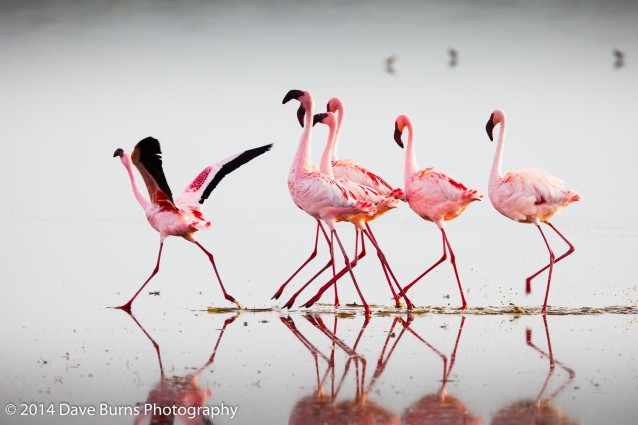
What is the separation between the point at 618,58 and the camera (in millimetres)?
38188

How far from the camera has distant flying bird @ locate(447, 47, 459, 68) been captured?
124 feet

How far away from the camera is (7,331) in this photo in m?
9.66

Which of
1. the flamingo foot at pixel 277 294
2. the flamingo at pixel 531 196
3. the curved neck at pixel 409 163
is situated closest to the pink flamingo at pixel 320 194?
the flamingo foot at pixel 277 294

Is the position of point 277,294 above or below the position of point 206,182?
below

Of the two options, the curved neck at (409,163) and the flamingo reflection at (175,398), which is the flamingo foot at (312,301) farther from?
the flamingo reflection at (175,398)

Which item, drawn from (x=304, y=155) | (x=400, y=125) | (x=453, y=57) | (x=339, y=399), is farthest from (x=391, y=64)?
(x=339, y=399)

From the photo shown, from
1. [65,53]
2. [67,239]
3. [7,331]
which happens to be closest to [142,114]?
[65,53]

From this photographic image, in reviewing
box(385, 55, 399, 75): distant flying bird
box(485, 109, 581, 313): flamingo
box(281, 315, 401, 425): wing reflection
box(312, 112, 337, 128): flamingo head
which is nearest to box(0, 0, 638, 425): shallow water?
box(281, 315, 401, 425): wing reflection

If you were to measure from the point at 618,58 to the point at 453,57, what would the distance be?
5.02 metres

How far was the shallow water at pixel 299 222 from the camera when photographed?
26.0 feet

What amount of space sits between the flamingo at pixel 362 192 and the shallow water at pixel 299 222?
0.53m

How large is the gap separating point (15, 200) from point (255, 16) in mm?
22243

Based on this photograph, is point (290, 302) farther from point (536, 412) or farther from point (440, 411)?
point (536, 412)

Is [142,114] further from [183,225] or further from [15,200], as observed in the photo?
[183,225]
